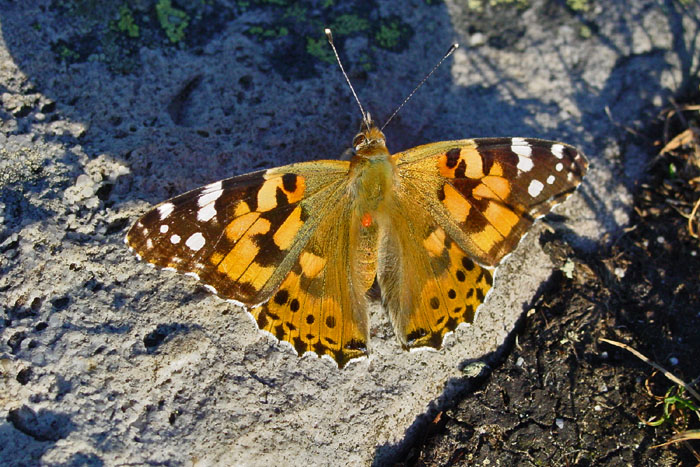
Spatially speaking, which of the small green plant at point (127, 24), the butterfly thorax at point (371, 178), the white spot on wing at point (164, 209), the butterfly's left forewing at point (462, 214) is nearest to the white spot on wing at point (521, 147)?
the butterfly's left forewing at point (462, 214)

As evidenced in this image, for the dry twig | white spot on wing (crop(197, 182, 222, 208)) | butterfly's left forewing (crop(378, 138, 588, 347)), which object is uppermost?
white spot on wing (crop(197, 182, 222, 208))

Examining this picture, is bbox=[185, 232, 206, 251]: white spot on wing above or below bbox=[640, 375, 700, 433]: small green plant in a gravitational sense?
above

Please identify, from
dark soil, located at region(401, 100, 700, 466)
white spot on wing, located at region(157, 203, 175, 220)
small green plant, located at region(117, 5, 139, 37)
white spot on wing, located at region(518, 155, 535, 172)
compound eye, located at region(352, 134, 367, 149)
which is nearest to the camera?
white spot on wing, located at region(157, 203, 175, 220)

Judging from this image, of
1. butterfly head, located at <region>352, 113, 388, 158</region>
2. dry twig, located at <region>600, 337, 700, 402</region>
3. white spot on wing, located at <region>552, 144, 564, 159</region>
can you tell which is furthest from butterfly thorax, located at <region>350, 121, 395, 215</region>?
dry twig, located at <region>600, 337, 700, 402</region>

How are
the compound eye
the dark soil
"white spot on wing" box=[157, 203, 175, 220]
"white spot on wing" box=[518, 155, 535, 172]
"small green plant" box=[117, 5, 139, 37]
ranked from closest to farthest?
1. "white spot on wing" box=[157, 203, 175, 220]
2. the dark soil
3. "white spot on wing" box=[518, 155, 535, 172]
4. the compound eye
5. "small green plant" box=[117, 5, 139, 37]

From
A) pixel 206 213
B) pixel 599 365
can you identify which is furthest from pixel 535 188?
pixel 206 213

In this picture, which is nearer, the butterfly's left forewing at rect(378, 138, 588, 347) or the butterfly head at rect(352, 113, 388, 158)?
the butterfly's left forewing at rect(378, 138, 588, 347)

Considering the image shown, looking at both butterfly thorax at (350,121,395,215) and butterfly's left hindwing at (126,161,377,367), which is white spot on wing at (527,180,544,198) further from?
butterfly's left hindwing at (126,161,377,367)
